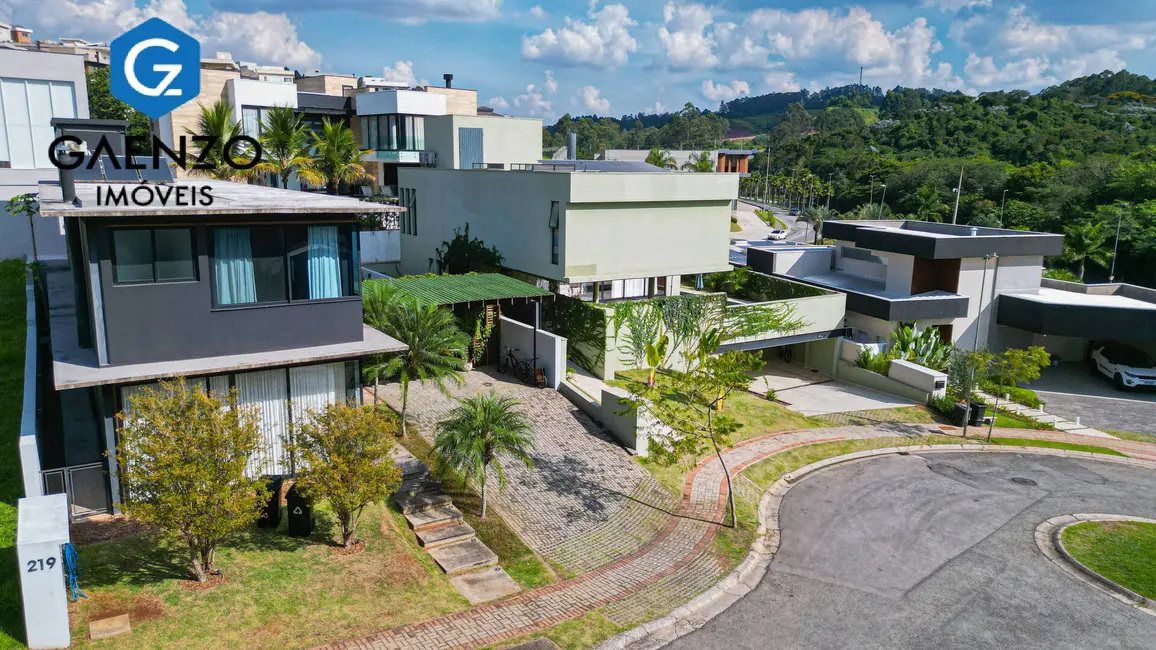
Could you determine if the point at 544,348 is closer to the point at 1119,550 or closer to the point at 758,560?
the point at 758,560

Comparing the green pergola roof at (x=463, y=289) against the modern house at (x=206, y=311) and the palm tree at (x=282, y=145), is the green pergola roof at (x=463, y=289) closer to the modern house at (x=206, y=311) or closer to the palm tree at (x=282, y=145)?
the modern house at (x=206, y=311)

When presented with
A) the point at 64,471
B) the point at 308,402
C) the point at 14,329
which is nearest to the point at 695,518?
the point at 308,402

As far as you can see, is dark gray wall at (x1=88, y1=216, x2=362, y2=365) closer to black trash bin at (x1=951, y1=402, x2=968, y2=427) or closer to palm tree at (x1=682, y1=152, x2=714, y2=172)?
black trash bin at (x1=951, y1=402, x2=968, y2=427)

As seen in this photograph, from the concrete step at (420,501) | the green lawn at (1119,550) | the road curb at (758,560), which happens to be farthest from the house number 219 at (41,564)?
the green lawn at (1119,550)

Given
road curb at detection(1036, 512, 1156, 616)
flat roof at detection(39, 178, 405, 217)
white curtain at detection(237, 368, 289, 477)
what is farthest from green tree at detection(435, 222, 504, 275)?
road curb at detection(1036, 512, 1156, 616)

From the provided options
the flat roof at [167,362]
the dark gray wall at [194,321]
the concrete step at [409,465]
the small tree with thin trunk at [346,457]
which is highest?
the dark gray wall at [194,321]

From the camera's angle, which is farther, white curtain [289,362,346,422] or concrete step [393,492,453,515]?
concrete step [393,492,453,515]
